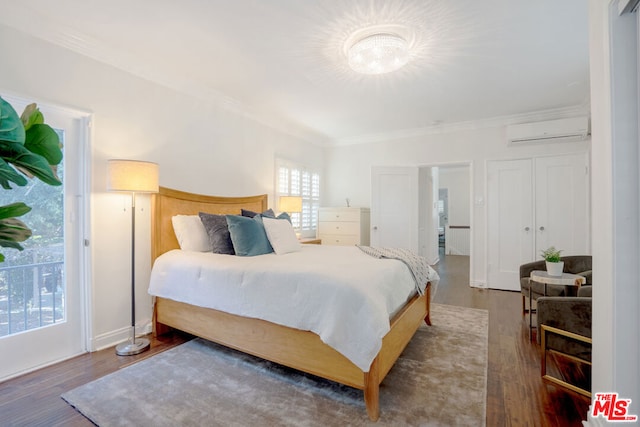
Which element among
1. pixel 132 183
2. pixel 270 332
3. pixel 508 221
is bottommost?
pixel 270 332

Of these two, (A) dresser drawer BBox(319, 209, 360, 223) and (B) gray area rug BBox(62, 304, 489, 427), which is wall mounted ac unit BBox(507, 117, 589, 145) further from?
(B) gray area rug BBox(62, 304, 489, 427)

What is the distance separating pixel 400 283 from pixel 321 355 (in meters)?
0.80

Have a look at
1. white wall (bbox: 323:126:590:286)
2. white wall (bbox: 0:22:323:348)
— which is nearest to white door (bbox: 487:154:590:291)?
white wall (bbox: 323:126:590:286)

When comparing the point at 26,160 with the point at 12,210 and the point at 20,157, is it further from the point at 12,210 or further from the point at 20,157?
the point at 12,210

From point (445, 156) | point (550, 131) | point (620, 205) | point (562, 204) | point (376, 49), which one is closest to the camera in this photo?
point (620, 205)

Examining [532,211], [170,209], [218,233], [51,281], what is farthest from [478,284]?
[51,281]

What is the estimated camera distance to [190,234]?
290 centimetres

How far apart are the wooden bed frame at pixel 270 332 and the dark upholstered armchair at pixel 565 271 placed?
1.08m

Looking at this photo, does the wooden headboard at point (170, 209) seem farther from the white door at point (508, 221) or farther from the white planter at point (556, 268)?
the white door at point (508, 221)

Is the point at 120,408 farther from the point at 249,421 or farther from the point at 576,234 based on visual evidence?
the point at 576,234

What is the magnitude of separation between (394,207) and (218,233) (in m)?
3.20

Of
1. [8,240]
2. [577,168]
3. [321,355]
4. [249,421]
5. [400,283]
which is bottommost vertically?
[249,421]

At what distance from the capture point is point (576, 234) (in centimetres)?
417

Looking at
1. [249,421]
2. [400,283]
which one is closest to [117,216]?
[249,421]
